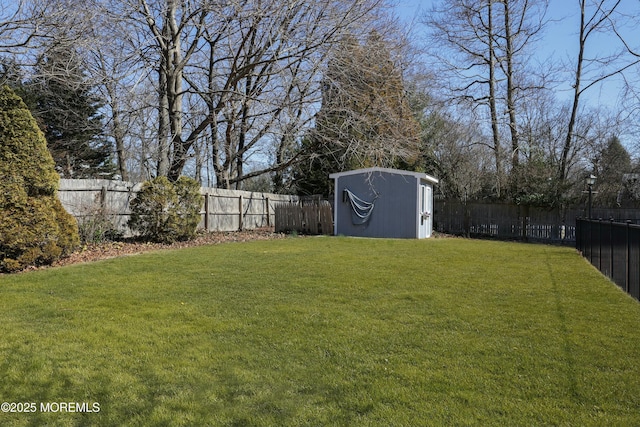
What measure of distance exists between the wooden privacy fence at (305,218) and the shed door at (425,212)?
10.7 ft

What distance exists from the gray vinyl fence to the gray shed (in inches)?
139

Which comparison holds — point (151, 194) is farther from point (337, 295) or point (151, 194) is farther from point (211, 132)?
point (337, 295)

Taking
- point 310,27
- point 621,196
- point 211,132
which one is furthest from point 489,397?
point 621,196

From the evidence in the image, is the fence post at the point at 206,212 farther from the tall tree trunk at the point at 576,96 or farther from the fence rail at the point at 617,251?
the tall tree trunk at the point at 576,96

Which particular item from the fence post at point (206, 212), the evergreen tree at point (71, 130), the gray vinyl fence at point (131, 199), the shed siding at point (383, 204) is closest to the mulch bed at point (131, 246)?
the fence post at point (206, 212)

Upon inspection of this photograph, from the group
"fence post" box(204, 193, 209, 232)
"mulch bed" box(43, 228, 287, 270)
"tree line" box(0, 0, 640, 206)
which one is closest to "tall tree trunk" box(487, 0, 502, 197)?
"tree line" box(0, 0, 640, 206)

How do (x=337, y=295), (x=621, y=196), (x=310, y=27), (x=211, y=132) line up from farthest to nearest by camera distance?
(x=621, y=196) < (x=211, y=132) < (x=310, y=27) < (x=337, y=295)

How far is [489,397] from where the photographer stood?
2.74 meters

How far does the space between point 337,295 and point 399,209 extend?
10.2 m

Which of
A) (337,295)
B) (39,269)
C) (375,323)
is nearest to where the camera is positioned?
(375,323)

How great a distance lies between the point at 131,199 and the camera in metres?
11.7

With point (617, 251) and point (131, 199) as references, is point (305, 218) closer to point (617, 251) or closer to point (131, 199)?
point (131, 199)

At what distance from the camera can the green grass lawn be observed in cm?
260

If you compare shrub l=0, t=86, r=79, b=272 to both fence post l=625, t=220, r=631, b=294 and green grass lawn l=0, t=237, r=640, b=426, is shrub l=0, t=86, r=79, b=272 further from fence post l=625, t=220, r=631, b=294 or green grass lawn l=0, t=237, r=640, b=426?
fence post l=625, t=220, r=631, b=294
